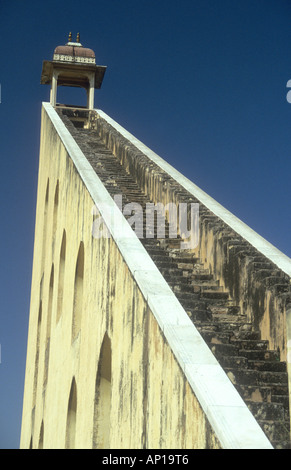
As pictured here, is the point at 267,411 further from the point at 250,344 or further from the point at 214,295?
the point at 214,295

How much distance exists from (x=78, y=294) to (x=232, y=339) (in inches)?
134

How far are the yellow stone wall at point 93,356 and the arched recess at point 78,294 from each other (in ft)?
0.04

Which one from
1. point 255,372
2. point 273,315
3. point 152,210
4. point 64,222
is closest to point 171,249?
point 152,210

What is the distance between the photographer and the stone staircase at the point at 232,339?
4152 millimetres

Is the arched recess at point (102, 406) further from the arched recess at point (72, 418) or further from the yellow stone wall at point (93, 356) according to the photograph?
the arched recess at point (72, 418)

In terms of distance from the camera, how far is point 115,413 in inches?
211

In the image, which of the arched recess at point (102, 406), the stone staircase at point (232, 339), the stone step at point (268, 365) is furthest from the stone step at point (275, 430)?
the arched recess at point (102, 406)

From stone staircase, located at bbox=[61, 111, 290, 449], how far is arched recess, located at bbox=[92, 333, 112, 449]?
3.33 ft

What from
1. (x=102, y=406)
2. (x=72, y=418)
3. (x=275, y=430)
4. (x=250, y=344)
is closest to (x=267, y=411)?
(x=275, y=430)

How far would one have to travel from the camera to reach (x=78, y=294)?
810 centimetres

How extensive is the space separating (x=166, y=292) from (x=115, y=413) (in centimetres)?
129

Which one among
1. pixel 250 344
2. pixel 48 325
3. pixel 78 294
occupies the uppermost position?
pixel 48 325

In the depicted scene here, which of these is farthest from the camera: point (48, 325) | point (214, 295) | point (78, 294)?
point (48, 325)
